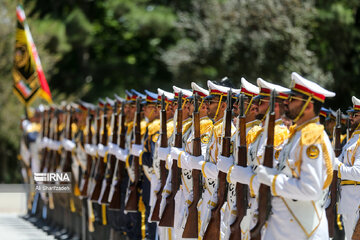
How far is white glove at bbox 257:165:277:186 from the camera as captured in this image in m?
5.38

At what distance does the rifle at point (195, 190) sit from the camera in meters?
7.48

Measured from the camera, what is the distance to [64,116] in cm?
1466

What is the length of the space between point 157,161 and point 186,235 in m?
1.59

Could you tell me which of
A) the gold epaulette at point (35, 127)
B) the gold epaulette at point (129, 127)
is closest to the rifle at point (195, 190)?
the gold epaulette at point (129, 127)

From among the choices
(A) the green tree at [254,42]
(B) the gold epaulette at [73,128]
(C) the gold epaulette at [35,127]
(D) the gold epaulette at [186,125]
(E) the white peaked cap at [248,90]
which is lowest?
(D) the gold epaulette at [186,125]

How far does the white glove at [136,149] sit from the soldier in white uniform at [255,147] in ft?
9.87

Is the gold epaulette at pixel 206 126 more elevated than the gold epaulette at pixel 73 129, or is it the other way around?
→ the gold epaulette at pixel 73 129

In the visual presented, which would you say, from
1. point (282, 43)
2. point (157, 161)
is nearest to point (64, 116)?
point (157, 161)

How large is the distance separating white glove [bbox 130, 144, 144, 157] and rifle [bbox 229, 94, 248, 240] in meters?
3.31

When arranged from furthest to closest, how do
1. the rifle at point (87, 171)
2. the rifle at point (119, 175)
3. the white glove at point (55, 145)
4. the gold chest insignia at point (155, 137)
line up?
1. the white glove at point (55, 145)
2. the rifle at point (87, 171)
3. the rifle at point (119, 175)
4. the gold chest insignia at point (155, 137)

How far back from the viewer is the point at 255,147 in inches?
256

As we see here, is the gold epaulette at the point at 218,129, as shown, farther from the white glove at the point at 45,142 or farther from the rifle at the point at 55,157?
the white glove at the point at 45,142

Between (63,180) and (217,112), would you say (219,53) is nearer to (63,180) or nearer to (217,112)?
(63,180)

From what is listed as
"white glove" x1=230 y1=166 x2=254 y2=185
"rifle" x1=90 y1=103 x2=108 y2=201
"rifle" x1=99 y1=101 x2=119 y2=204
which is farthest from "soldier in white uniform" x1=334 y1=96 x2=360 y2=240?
"rifle" x1=90 y1=103 x2=108 y2=201
